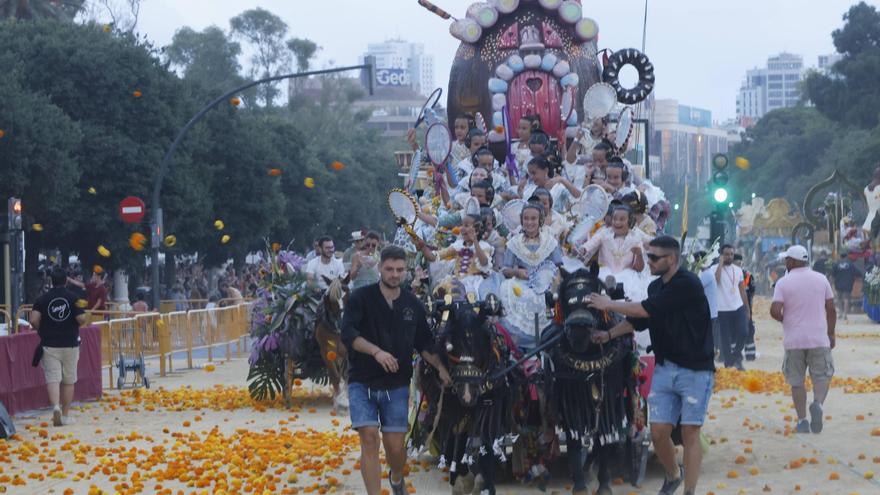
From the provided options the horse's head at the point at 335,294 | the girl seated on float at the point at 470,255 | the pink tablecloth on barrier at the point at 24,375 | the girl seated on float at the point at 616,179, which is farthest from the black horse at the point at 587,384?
the pink tablecloth on barrier at the point at 24,375

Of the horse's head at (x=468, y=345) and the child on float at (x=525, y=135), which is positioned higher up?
the child on float at (x=525, y=135)

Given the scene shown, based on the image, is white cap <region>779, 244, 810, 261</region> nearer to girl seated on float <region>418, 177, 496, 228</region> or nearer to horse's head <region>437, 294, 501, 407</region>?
girl seated on float <region>418, 177, 496, 228</region>

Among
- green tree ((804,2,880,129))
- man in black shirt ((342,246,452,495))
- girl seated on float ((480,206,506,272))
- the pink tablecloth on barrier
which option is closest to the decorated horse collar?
man in black shirt ((342,246,452,495))

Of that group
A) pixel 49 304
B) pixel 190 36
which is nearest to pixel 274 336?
pixel 49 304

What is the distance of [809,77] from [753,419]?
230 ft

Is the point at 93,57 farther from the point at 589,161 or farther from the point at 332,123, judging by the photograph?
the point at 332,123

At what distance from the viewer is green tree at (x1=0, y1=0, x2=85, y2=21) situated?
5270cm

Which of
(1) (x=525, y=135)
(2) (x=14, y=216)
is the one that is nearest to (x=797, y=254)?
(1) (x=525, y=135)

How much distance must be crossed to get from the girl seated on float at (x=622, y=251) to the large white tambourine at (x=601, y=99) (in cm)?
636

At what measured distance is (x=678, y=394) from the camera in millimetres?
10352

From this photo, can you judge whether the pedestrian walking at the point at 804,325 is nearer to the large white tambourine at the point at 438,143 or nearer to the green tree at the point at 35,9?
the large white tambourine at the point at 438,143

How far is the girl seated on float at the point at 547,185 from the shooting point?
14602 millimetres

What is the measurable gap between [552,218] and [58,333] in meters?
6.63

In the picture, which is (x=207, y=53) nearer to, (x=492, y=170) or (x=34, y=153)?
(x=34, y=153)
